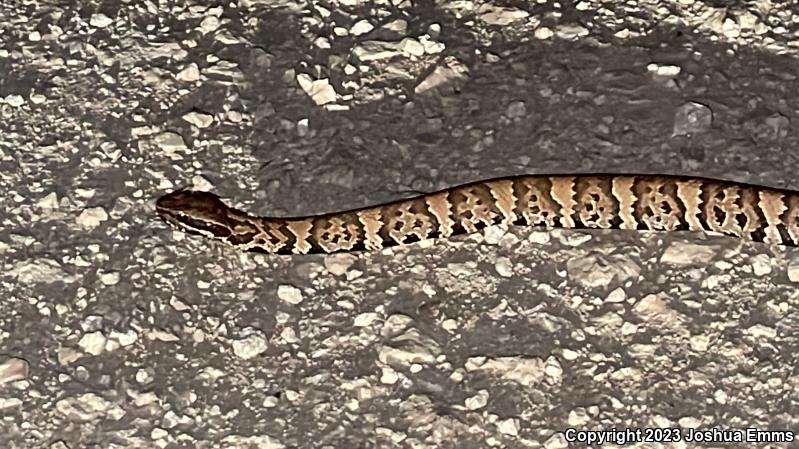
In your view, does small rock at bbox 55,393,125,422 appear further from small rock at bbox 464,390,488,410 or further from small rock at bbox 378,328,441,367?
small rock at bbox 464,390,488,410

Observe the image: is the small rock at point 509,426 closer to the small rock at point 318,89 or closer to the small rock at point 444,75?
the small rock at point 444,75

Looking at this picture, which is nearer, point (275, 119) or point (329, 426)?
point (329, 426)

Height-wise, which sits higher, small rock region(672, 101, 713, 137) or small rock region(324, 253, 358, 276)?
small rock region(672, 101, 713, 137)

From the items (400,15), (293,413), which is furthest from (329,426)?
(400,15)

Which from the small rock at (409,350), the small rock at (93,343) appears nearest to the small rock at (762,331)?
the small rock at (409,350)

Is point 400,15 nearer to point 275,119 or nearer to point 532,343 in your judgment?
point 275,119

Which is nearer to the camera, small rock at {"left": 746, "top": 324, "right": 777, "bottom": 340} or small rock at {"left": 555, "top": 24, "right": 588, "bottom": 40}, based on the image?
small rock at {"left": 746, "top": 324, "right": 777, "bottom": 340}

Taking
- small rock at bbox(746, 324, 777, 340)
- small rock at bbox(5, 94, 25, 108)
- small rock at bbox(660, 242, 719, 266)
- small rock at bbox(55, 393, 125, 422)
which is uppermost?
small rock at bbox(5, 94, 25, 108)

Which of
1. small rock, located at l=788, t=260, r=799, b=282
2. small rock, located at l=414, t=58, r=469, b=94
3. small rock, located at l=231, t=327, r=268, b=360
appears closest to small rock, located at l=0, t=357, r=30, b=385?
small rock, located at l=231, t=327, r=268, b=360
